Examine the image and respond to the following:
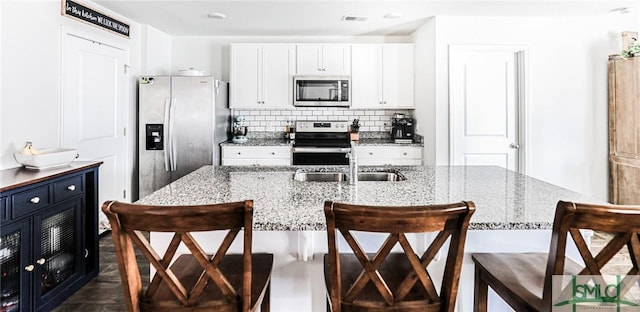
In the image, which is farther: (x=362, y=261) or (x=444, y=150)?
(x=444, y=150)

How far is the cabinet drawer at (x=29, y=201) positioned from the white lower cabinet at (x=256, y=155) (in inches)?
88.7

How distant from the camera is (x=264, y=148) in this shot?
451cm

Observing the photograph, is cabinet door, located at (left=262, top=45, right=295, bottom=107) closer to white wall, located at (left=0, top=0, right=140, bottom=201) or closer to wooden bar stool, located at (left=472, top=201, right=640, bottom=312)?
white wall, located at (left=0, top=0, right=140, bottom=201)

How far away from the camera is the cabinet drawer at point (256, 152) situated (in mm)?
4484

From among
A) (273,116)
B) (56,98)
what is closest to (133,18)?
(56,98)

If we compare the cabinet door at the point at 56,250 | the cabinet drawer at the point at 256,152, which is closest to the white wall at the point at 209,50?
the cabinet drawer at the point at 256,152

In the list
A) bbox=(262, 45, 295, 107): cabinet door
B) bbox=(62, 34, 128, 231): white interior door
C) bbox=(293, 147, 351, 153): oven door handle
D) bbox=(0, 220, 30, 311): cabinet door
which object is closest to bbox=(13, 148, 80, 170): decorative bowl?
bbox=(0, 220, 30, 311): cabinet door

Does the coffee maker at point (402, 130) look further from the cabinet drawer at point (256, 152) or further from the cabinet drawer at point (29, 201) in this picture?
the cabinet drawer at point (29, 201)

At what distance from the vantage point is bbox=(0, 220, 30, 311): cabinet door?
2053 mm

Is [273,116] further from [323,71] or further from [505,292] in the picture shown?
[505,292]

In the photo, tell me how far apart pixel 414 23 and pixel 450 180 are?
2708 millimetres

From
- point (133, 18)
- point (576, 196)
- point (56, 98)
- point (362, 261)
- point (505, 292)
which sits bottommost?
point (505, 292)

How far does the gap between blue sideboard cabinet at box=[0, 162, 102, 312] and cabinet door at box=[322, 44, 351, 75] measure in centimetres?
286

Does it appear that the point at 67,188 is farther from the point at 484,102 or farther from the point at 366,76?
the point at 484,102
